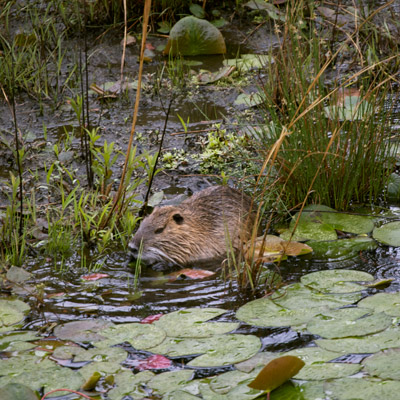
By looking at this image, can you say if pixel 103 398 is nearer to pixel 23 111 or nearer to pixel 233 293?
pixel 233 293

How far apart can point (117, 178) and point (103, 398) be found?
2440mm

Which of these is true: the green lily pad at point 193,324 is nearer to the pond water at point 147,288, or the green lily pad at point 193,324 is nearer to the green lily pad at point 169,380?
the pond water at point 147,288

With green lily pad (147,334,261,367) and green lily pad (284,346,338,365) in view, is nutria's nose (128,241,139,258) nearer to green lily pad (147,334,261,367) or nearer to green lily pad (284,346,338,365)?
→ green lily pad (147,334,261,367)

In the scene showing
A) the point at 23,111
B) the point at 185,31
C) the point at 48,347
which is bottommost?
the point at 48,347

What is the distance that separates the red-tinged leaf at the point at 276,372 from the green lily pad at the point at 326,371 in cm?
13

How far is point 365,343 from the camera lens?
266cm

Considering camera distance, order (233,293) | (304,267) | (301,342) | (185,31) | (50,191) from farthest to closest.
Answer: (185,31) < (50,191) < (304,267) < (233,293) < (301,342)

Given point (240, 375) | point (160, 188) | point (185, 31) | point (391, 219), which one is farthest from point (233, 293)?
point (185, 31)

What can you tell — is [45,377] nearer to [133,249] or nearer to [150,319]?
[150,319]

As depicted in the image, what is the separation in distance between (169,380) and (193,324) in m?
0.45

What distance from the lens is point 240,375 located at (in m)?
2.52

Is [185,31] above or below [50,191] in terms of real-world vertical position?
above

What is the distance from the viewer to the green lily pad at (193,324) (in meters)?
2.90

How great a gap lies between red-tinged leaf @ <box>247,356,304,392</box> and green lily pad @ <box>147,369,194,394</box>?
340 millimetres
